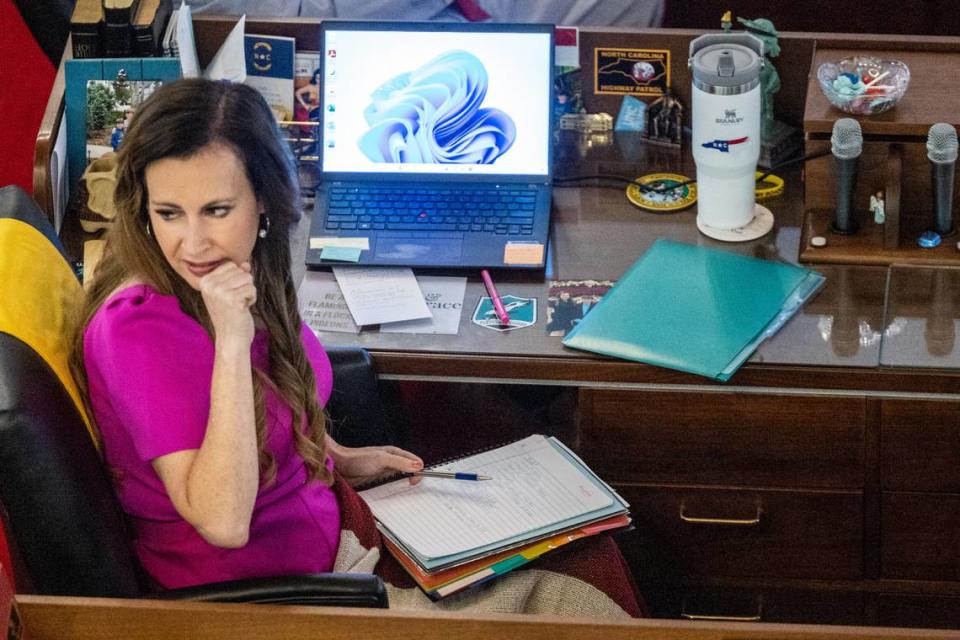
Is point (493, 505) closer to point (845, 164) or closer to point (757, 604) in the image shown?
point (757, 604)

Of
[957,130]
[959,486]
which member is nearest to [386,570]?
[959,486]

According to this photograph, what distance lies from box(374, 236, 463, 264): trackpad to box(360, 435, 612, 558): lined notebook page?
315 mm

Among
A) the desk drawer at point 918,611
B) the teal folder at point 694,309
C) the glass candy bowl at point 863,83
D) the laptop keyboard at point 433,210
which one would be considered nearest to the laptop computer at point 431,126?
the laptop keyboard at point 433,210

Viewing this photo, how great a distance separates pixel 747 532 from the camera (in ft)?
7.34

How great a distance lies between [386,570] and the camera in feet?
6.30

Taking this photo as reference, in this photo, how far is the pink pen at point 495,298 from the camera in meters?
2.10

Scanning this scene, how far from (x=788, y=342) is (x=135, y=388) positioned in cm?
92

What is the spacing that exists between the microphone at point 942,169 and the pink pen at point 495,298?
26.1 inches

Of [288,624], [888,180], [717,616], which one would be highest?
[888,180]

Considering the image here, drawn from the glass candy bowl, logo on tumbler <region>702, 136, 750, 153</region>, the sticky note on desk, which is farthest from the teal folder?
the sticky note on desk

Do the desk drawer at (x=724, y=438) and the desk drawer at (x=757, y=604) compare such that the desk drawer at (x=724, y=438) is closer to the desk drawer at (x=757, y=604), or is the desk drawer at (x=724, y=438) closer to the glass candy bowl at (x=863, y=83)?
the desk drawer at (x=757, y=604)

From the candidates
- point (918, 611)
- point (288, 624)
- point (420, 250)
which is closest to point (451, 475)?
point (420, 250)

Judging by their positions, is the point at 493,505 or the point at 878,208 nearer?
the point at 493,505

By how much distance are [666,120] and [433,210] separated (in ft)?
1.52
